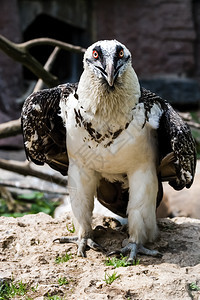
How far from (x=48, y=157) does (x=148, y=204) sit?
3.55 feet

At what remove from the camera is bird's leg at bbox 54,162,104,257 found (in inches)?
164

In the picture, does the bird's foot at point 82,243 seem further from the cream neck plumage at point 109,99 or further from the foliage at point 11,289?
the cream neck plumage at point 109,99

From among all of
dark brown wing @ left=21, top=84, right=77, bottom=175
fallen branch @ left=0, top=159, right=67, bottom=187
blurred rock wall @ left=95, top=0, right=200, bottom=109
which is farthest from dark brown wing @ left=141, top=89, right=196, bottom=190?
blurred rock wall @ left=95, top=0, right=200, bottom=109

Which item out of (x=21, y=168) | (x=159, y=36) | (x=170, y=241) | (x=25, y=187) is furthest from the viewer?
(x=159, y=36)

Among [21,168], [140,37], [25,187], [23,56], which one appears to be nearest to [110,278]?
[23,56]

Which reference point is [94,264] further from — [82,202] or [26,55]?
A: [26,55]

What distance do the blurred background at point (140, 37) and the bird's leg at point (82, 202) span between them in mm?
6695

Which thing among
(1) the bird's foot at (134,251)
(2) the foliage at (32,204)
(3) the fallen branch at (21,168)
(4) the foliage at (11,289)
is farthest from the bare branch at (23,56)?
(4) the foliage at (11,289)

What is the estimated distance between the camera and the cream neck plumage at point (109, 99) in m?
3.72

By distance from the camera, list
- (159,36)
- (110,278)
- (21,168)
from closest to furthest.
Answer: (110,278) → (21,168) → (159,36)

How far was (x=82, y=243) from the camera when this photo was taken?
4184mm

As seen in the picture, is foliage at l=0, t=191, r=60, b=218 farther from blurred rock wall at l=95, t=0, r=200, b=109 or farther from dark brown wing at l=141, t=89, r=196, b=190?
blurred rock wall at l=95, t=0, r=200, b=109

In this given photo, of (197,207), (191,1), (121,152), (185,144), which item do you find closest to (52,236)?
(121,152)

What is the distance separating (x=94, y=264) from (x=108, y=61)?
1.61 meters
